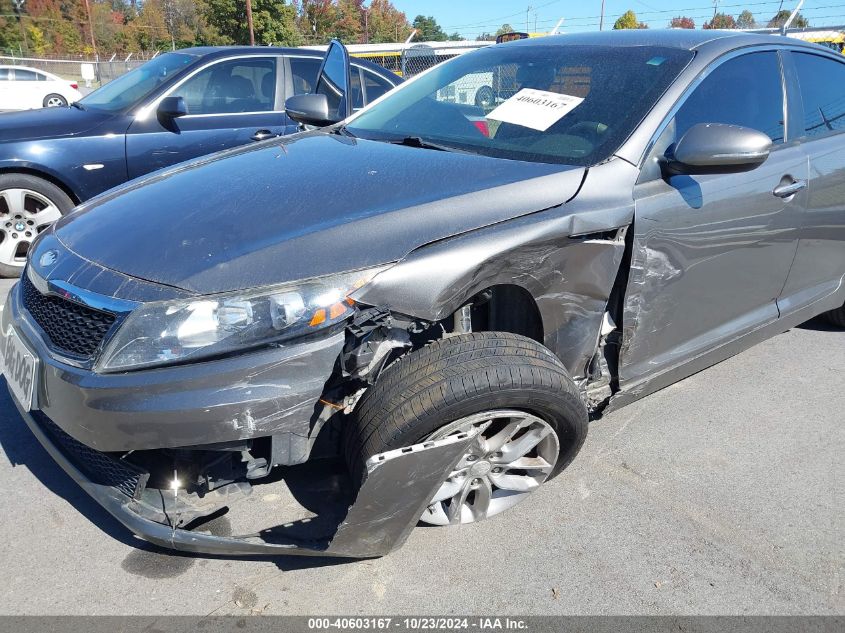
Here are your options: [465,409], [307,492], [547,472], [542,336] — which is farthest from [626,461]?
[307,492]

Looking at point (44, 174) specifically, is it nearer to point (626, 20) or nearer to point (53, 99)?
point (53, 99)

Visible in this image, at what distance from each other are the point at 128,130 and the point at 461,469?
4089 mm

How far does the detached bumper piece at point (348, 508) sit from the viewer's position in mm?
1943

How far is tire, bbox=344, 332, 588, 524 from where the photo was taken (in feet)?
6.56

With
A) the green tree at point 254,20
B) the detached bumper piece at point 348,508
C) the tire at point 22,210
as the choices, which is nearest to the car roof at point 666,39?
the detached bumper piece at point 348,508

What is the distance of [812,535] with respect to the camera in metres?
2.45

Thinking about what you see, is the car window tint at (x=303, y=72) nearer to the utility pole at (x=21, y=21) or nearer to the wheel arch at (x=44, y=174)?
the wheel arch at (x=44, y=174)

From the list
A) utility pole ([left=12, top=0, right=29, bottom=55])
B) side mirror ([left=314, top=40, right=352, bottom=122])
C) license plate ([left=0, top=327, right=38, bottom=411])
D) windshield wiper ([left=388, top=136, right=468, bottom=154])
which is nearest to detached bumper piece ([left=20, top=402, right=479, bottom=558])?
license plate ([left=0, top=327, right=38, bottom=411])

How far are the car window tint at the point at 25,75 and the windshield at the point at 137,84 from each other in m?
→ 17.3

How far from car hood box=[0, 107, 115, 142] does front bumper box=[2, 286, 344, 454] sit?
3.66 m

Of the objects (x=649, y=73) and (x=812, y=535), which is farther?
(x=649, y=73)

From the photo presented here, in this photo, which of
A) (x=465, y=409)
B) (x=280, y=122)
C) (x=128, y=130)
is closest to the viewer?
(x=465, y=409)

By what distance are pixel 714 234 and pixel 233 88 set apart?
423cm

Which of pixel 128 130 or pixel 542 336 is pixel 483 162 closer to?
pixel 542 336
